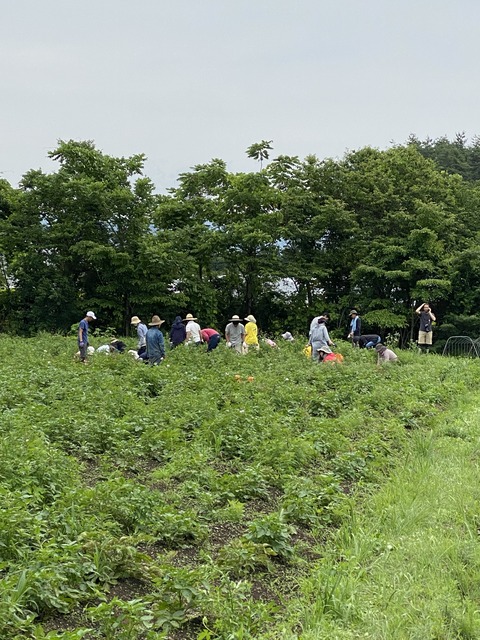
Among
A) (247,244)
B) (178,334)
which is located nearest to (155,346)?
(178,334)

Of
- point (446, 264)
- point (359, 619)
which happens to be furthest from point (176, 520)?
point (446, 264)

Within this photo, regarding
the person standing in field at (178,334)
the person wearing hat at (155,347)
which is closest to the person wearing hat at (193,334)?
the person standing in field at (178,334)

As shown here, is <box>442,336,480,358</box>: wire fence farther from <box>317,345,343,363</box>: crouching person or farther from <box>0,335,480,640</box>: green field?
<box>0,335,480,640</box>: green field

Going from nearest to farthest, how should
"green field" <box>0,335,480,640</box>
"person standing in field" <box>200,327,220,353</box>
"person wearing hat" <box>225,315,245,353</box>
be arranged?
"green field" <box>0,335,480,640</box>
"person standing in field" <box>200,327,220,353</box>
"person wearing hat" <box>225,315,245,353</box>

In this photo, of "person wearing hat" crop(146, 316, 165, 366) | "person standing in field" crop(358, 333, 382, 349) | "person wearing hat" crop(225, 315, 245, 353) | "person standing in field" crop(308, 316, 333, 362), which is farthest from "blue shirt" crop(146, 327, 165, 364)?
"person standing in field" crop(358, 333, 382, 349)

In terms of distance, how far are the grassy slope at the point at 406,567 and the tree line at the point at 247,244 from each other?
846 inches

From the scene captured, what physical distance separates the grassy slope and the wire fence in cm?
1462

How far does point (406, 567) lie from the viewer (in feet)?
13.4

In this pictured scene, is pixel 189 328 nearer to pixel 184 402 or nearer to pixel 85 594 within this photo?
pixel 184 402

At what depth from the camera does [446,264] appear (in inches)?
1145

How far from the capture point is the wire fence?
20147mm

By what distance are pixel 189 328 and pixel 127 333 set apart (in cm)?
1201

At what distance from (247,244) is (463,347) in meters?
11.2

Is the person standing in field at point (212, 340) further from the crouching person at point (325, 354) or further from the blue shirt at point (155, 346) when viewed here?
the crouching person at point (325, 354)
